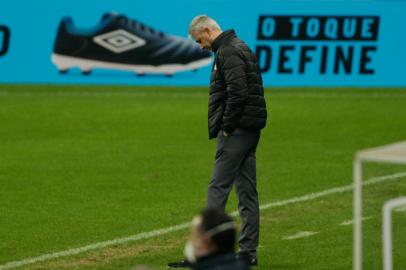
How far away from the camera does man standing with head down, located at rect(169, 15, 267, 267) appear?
10258 mm

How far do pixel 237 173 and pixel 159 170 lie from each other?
237 inches

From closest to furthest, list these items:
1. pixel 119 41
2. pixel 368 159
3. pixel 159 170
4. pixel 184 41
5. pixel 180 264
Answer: pixel 368 159 → pixel 180 264 → pixel 159 170 → pixel 119 41 → pixel 184 41

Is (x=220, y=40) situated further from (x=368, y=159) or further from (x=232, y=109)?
(x=368, y=159)

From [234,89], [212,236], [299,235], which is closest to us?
[212,236]

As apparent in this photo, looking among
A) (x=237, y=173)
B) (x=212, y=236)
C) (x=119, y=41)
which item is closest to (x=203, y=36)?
(x=237, y=173)

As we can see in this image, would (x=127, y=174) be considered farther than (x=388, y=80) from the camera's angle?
No

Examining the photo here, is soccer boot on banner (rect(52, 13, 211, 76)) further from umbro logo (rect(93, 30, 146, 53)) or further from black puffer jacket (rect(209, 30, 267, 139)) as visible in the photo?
black puffer jacket (rect(209, 30, 267, 139))

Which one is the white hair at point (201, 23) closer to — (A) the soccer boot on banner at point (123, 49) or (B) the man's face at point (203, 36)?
(B) the man's face at point (203, 36)

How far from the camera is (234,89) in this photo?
10.2 metres

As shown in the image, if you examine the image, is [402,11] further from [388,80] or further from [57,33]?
[57,33]

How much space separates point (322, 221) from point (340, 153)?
5.40 metres

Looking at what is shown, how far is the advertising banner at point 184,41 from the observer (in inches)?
1003

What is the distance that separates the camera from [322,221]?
12.9 metres

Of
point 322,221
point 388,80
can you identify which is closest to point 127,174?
point 322,221
